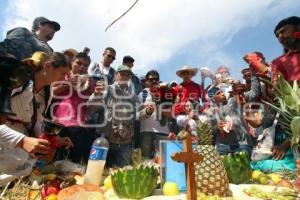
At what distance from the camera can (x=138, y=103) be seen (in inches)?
259

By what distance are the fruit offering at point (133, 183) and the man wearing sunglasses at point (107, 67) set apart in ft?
11.5

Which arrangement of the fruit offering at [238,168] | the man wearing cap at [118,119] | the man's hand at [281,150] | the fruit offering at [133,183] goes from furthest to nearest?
1. the man wearing cap at [118,119]
2. the man's hand at [281,150]
3. the fruit offering at [238,168]
4. the fruit offering at [133,183]

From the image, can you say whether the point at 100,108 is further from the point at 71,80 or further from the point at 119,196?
the point at 119,196

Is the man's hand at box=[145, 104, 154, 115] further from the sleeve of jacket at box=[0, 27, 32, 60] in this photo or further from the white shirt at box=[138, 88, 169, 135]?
the sleeve of jacket at box=[0, 27, 32, 60]

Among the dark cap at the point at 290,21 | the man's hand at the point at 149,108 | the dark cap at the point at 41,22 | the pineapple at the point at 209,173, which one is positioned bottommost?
the pineapple at the point at 209,173

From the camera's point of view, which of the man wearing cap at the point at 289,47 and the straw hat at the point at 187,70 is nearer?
the man wearing cap at the point at 289,47

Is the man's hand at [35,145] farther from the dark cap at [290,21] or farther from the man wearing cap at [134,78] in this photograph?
the man wearing cap at [134,78]

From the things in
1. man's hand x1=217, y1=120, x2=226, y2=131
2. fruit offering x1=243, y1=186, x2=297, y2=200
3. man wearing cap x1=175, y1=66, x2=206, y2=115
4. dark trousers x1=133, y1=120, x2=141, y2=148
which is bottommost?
fruit offering x1=243, y1=186, x2=297, y2=200

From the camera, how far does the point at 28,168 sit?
119 inches

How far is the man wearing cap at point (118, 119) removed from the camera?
20.3ft

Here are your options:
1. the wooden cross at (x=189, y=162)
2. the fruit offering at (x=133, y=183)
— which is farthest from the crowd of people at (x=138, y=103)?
the wooden cross at (x=189, y=162)

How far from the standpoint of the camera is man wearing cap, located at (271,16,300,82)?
468 centimetres

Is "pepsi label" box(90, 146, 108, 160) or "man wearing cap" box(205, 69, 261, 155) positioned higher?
"man wearing cap" box(205, 69, 261, 155)

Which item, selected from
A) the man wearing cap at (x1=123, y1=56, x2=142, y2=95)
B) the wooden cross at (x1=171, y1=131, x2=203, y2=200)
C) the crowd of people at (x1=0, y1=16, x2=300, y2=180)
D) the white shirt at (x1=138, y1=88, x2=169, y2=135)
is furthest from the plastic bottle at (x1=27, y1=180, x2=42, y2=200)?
the man wearing cap at (x1=123, y1=56, x2=142, y2=95)
